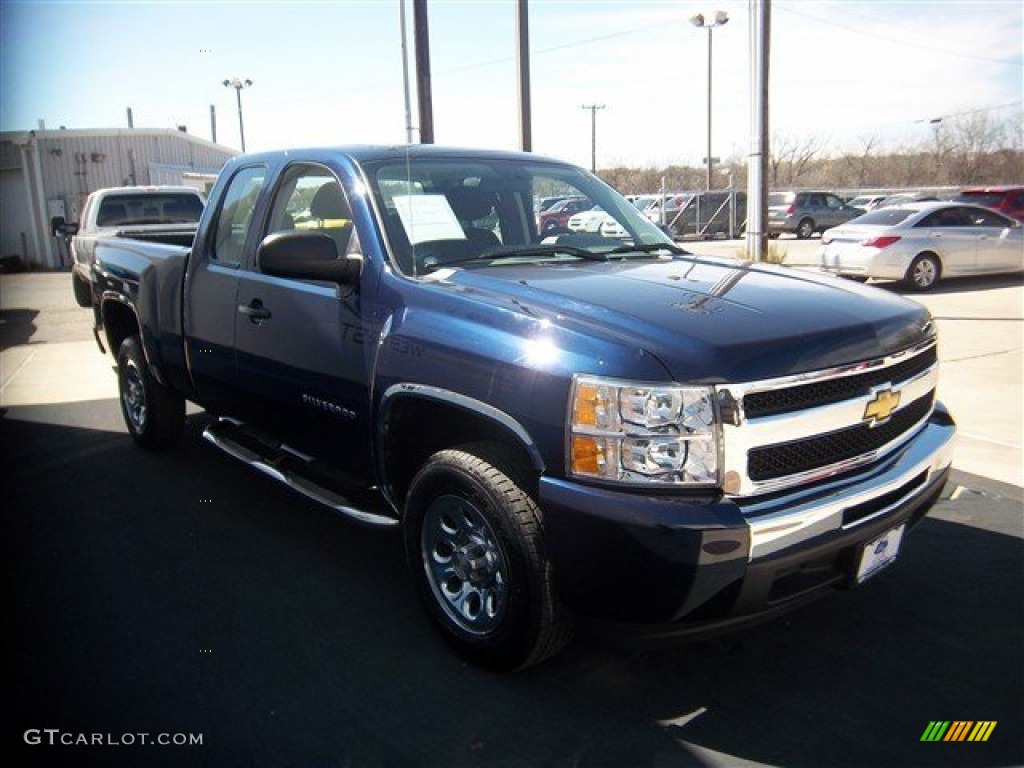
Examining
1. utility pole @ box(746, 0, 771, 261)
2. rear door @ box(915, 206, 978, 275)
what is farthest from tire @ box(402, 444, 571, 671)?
rear door @ box(915, 206, 978, 275)

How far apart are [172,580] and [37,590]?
602 mm

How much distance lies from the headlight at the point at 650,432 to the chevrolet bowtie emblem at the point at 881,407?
73 cm

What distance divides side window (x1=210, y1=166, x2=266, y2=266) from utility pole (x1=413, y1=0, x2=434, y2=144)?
9171 mm

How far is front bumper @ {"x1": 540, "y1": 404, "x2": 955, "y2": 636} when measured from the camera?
244 centimetres

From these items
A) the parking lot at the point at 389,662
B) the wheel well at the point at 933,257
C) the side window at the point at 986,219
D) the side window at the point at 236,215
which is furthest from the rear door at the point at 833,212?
the side window at the point at 236,215

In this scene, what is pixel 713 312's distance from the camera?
2.85 m

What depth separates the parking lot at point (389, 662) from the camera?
2.72 m

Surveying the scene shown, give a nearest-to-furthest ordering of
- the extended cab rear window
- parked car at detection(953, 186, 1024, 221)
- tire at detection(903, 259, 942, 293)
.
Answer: the extended cab rear window, tire at detection(903, 259, 942, 293), parked car at detection(953, 186, 1024, 221)

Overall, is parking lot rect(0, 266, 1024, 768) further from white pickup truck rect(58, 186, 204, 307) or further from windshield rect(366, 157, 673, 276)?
white pickup truck rect(58, 186, 204, 307)

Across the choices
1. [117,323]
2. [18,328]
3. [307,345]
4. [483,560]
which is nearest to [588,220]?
[307,345]

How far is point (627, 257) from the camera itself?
12.9ft

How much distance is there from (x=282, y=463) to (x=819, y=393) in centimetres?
266

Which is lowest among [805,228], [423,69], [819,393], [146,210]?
[805,228]

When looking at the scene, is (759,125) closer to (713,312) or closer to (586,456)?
(713,312)
